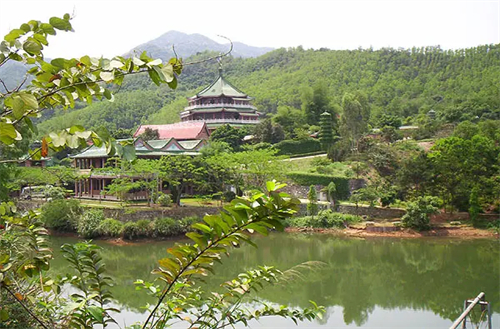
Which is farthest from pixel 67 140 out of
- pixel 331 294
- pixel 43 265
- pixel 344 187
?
pixel 344 187

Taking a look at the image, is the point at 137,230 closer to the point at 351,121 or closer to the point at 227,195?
the point at 227,195

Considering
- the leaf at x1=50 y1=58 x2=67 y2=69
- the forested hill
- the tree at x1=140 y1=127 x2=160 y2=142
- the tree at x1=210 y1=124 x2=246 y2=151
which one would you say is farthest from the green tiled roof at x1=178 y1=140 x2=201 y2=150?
the leaf at x1=50 y1=58 x2=67 y2=69

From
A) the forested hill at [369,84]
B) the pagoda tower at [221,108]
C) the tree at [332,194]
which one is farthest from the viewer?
the forested hill at [369,84]

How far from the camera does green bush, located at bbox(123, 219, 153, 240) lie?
44.2 ft

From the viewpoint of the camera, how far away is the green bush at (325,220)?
50.6 feet

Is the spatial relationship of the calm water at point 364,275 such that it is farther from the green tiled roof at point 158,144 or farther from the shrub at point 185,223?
the green tiled roof at point 158,144

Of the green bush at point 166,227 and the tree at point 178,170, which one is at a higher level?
the tree at point 178,170

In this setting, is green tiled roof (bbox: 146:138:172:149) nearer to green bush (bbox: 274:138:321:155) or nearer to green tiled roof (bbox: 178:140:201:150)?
green tiled roof (bbox: 178:140:201:150)

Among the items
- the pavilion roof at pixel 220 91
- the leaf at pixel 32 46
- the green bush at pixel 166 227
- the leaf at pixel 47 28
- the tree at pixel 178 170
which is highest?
the pavilion roof at pixel 220 91

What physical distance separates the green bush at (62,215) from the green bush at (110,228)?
Result: 36.8 inches

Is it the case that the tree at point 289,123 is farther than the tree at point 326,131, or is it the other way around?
the tree at point 289,123

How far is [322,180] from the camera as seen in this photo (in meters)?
18.6

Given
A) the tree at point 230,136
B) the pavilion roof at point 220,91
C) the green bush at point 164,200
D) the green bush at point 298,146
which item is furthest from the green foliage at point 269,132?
the green bush at point 164,200

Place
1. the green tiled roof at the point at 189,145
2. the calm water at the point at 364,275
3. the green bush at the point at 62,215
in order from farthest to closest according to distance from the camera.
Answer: the green tiled roof at the point at 189,145, the green bush at the point at 62,215, the calm water at the point at 364,275
